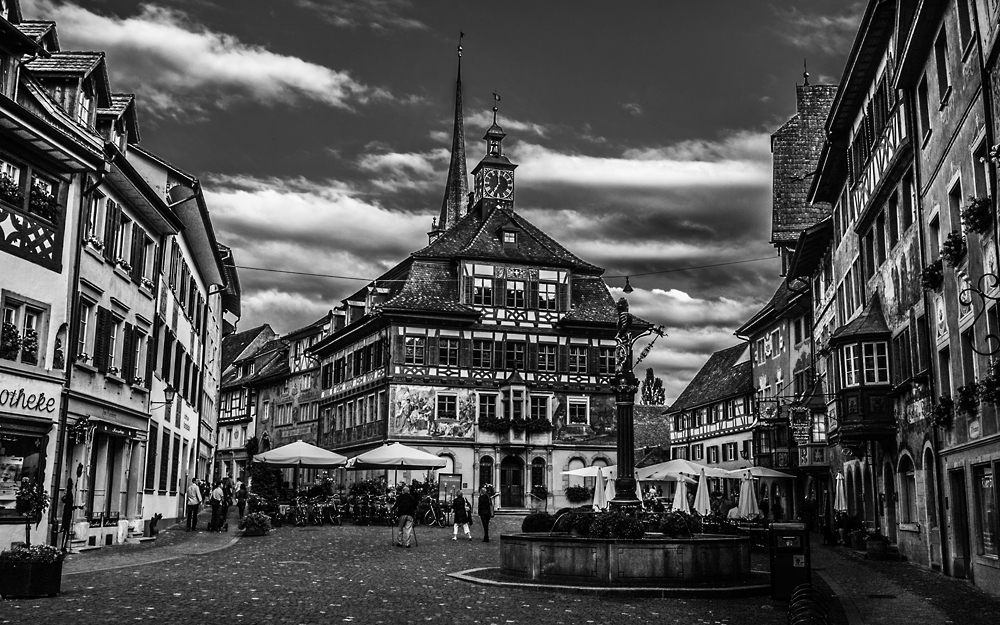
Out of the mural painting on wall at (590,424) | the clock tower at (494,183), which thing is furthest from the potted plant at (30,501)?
the clock tower at (494,183)

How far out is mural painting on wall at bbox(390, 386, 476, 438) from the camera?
53.2 m

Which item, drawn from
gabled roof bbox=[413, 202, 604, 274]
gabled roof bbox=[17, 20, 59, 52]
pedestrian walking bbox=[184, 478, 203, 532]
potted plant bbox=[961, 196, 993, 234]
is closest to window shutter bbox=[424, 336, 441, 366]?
gabled roof bbox=[413, 202, 604, 274]

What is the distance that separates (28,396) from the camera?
21172 millimetres

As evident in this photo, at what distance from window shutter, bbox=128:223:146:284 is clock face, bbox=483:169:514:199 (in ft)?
119

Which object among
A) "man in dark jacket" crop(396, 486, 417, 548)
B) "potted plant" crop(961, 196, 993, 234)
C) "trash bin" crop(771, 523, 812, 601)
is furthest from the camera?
"man in dark jacket" crop(396, 486, 417, 548)

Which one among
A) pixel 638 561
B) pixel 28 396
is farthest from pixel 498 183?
pixel 638 561

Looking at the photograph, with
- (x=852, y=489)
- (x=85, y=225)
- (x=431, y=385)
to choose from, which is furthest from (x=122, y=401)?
(x=431, y=385)

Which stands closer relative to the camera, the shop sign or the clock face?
the shop sign

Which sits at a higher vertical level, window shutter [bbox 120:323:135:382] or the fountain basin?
window shutter [bbox 120:323:135:382]

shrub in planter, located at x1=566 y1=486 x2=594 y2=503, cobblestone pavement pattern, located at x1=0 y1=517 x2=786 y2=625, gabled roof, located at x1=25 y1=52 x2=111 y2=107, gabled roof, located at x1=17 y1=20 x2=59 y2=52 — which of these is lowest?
cobblestone pavement pattern, located at x1=0 y1=517 x2=786 y2=625

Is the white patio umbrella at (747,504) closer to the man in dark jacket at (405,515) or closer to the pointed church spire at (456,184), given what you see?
the man in dark jacket at (405,515)

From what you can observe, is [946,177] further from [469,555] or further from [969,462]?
[469,555]

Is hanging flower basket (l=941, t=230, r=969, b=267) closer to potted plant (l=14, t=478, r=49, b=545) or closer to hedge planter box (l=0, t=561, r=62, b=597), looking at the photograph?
hedge planter box (l=0, t=561, r=62, b=597)

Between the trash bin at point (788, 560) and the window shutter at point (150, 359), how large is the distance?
1909cm
